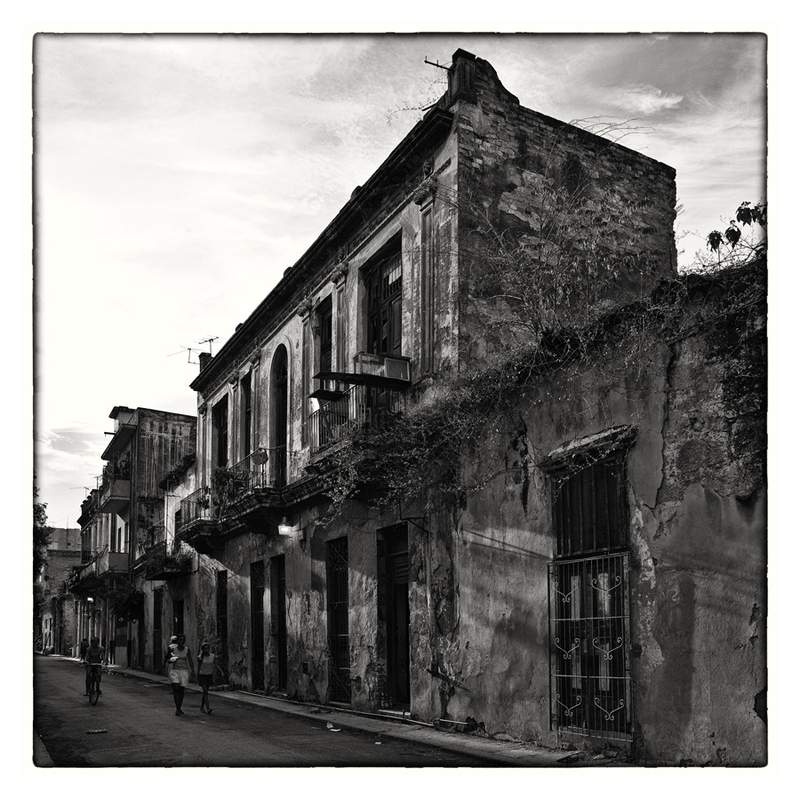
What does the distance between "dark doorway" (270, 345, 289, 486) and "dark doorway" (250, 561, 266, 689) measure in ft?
6.41

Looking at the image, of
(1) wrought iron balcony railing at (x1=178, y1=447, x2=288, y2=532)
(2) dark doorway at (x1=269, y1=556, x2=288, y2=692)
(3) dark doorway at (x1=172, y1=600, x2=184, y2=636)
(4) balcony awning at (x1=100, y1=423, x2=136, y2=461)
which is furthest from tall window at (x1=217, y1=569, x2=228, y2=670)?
(4) balcony awning at (x1=100, y1=423, x2=136, y2=461)

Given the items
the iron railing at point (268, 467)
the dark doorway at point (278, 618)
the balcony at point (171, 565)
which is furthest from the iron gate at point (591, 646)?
the balcony at point (171, 565)

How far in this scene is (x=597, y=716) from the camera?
30.2 ft

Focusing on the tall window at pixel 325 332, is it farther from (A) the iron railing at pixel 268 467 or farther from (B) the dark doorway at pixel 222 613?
(B) the dark doorway at pixel 222 613

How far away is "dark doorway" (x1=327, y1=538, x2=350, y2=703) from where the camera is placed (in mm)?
15422

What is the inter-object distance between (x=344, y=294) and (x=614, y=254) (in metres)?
4.74

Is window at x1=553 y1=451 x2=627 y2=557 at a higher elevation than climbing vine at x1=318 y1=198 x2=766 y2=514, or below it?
below

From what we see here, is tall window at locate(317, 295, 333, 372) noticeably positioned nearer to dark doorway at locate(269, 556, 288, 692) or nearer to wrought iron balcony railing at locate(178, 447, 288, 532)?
wrought iron balcony railing at locate(178, 447, 288, 532)

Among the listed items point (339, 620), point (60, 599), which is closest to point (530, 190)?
point (339, 620)

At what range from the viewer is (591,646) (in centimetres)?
940

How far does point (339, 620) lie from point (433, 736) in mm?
4816

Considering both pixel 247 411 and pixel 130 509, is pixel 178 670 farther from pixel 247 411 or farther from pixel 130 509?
pixel 130 509

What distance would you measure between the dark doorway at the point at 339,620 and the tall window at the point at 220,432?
842 cm

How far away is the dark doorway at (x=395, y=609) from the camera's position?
45.4 ft
